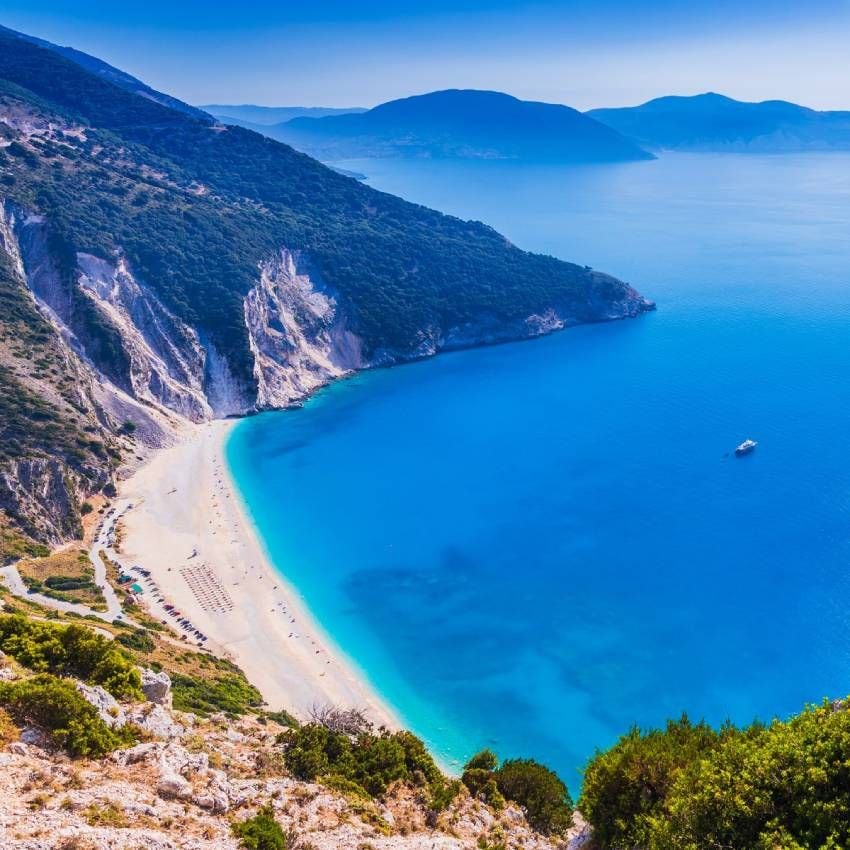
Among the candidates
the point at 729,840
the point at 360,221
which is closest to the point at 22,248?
the point at 360,221

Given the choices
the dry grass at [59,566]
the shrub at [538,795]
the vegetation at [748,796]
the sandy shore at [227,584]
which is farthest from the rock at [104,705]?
the dry grass at [59,566]

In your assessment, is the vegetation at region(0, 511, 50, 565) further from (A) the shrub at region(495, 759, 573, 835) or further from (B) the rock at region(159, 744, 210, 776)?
(A) the shrub at region(495, 759, 573, 835)

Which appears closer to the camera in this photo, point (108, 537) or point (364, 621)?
A: point (364, 621)

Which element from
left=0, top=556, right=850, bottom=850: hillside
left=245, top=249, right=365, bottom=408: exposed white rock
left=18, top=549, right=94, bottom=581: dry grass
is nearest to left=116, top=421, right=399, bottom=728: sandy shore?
left=18, top=549, right=94, bottom=581: dry grass

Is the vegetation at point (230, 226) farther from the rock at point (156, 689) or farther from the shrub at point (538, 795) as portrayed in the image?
the shrub at point (538, 795)

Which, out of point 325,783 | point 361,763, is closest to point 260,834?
point 325,783

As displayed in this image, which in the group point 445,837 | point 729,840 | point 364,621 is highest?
point 729,840

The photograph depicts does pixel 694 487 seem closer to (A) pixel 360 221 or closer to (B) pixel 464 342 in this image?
(B) pixel 464 342

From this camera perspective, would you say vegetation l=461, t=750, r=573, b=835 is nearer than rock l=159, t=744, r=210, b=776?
No
